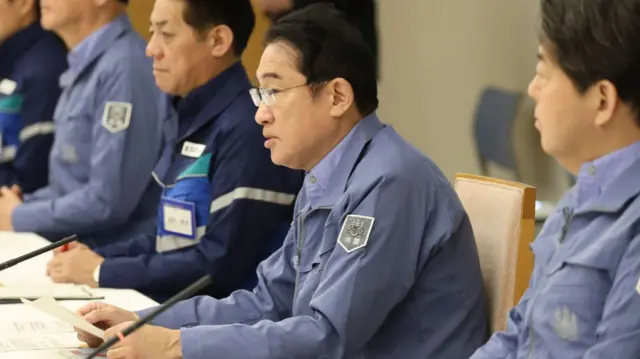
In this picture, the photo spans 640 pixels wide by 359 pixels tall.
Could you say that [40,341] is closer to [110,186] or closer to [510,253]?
[510,253]

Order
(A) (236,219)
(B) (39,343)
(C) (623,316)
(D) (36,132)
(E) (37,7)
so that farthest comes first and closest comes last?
1. (E) (37,7)
2. (D) (36,132)
3. (A) (236,219)
4. (B) (39,343)
5. (C) (623,316)

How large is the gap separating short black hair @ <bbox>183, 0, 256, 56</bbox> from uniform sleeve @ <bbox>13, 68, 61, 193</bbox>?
899 mm

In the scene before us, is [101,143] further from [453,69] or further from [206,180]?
[453,69]

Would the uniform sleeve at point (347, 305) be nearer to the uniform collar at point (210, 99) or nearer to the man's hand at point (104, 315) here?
the man's hand at point (104, 315)

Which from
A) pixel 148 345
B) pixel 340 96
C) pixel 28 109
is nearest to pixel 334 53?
pixel 340 96

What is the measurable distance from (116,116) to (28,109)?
0.57 meters

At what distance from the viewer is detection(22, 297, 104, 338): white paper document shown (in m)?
1.56

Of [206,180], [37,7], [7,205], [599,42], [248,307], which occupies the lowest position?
[7,205]

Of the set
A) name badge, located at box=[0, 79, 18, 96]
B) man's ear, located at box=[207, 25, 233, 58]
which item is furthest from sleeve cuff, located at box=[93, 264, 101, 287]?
name badge, located at box=[0, 79, 18, 96]

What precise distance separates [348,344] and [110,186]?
1.37m

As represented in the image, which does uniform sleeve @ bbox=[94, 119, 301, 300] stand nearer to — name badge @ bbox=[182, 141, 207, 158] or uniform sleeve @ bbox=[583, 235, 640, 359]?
name badge @ bbox=[182, 141, 207, 158]

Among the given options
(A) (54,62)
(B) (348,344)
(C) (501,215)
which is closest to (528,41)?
Answer: (A) (54,62)

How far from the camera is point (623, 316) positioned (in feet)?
3.93

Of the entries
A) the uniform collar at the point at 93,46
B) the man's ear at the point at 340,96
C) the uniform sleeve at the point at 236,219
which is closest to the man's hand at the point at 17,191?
the uniform collar at the point at 93,46
